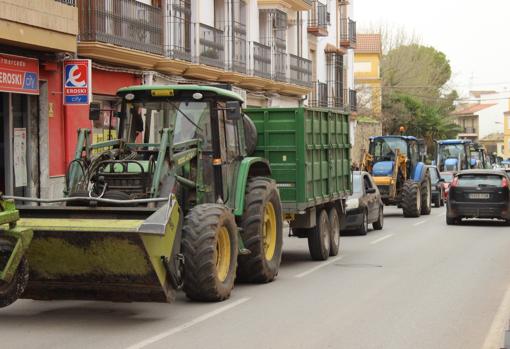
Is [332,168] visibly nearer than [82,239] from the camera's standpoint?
No

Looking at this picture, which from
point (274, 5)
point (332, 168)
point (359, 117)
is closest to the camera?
point (332, 168)

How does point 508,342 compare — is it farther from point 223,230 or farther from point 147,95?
point 147,95

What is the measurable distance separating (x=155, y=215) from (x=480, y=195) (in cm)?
1700

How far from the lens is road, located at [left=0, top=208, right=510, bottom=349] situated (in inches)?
339

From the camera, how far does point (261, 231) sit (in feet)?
39.8

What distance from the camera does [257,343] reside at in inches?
333

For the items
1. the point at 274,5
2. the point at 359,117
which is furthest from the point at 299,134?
the point at 359,117

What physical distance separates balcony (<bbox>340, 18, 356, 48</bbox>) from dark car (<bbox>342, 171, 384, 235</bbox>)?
26.3m

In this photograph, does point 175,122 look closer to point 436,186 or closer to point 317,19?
point 436,186

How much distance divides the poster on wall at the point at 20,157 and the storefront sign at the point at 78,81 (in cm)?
124

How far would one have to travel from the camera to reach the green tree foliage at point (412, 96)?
217 ft

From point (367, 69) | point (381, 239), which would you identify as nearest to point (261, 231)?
point (381, 239)

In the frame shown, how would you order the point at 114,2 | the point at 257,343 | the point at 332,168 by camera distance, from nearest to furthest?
1. the point at 257,343
2. the point at 332,168
3. the point at 114,2

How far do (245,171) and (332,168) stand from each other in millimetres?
4408
